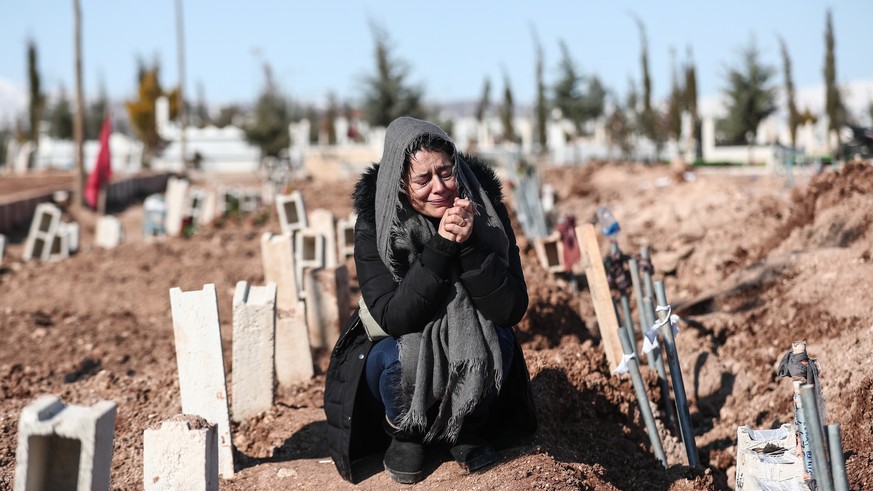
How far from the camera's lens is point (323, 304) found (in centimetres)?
563

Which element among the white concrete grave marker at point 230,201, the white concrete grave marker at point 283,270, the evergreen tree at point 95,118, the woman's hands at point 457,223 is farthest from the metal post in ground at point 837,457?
the evergreen tree at point 95,118

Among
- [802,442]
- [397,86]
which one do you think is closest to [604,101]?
[397,86]

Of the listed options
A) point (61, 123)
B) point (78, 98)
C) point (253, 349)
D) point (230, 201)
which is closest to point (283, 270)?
point (253, 349)

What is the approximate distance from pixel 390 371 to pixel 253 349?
1055 millimetres

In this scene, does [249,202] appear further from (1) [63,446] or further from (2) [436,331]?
(1) [63,446]

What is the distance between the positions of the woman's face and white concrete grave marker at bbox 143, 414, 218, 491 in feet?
3.37

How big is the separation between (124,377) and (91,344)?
1649 millimetres

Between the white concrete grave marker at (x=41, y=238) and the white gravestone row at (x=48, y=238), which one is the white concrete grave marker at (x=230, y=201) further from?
the white concrete grave marker at (x=41, y=238)

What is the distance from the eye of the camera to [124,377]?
5273 millimetres

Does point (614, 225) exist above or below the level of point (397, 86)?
below

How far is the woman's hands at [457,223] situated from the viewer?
313 cm

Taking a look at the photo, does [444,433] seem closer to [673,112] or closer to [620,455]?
[620,455]

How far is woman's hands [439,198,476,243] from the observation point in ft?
10.3

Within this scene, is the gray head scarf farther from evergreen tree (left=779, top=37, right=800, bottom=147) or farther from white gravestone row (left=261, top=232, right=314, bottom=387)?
evergreen tree (left=779, top=37, right=800, bottom=147)
